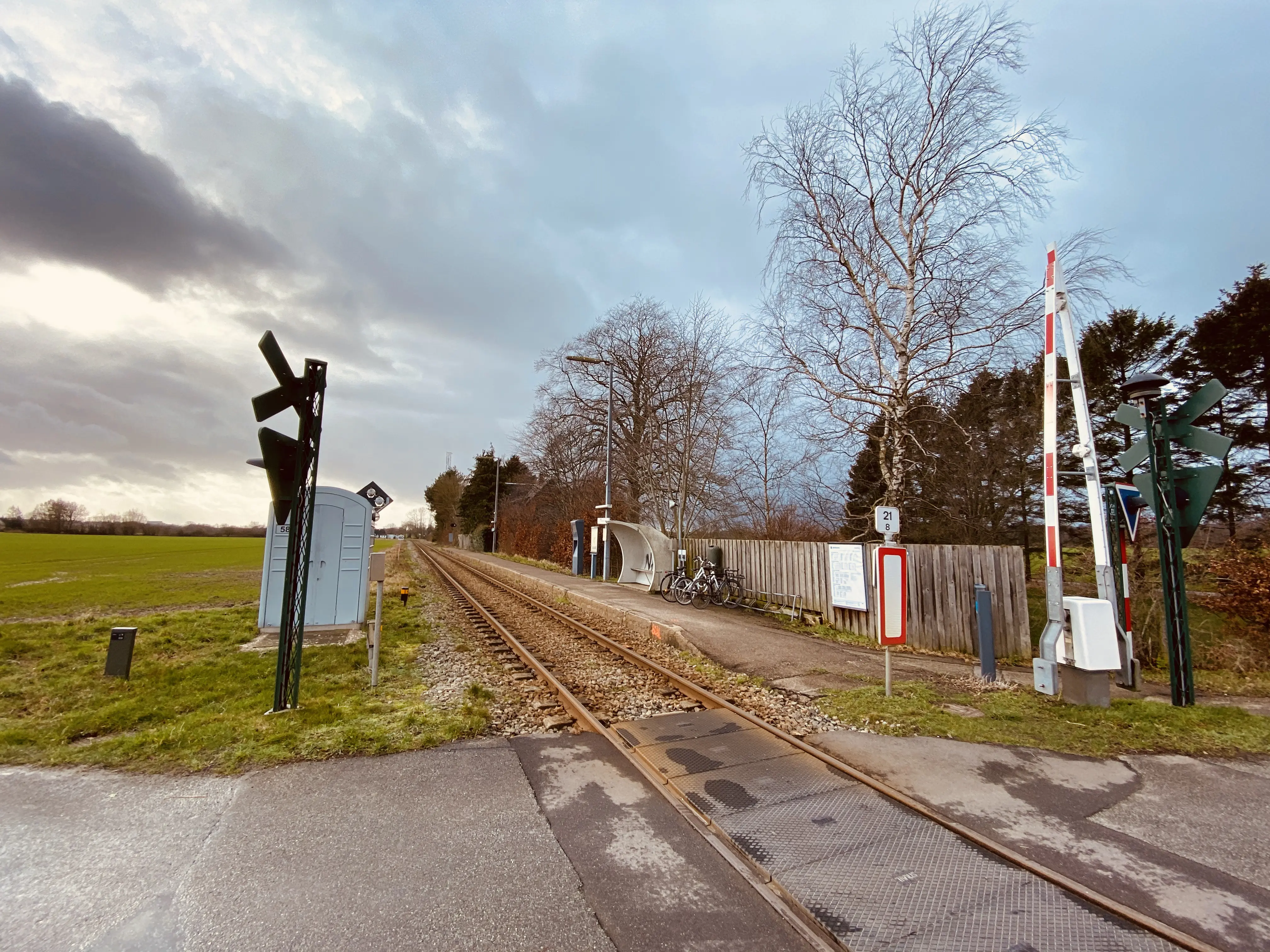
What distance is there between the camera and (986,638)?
7.34m

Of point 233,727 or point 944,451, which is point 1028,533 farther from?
point 233,727

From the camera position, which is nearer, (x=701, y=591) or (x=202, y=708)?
(x=202, y=708)

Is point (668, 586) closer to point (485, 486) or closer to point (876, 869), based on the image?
point (876, 869)

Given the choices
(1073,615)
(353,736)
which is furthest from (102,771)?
(1073,615)

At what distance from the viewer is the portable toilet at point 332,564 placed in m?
10.2

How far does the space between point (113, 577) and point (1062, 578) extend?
31326mm

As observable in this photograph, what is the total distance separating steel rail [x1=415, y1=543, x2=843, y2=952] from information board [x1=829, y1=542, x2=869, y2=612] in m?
6.52

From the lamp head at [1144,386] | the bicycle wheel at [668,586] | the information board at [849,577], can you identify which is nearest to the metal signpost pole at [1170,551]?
the lamp head at [1144,386]

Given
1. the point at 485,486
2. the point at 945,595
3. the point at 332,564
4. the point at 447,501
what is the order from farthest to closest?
the point at 447,501 → the point at 485,486 → the point at 332,564 → the point at 945,595

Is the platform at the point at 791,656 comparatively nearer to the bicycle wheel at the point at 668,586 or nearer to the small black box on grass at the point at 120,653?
the bicycle wheel at the point at 668,586

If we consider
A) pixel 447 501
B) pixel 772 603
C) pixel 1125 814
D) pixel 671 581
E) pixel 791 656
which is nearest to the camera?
pixel 1125 814

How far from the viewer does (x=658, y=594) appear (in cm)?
1691

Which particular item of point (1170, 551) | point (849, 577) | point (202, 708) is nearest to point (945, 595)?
point (849, 577)

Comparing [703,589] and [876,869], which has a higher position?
[703,589]
